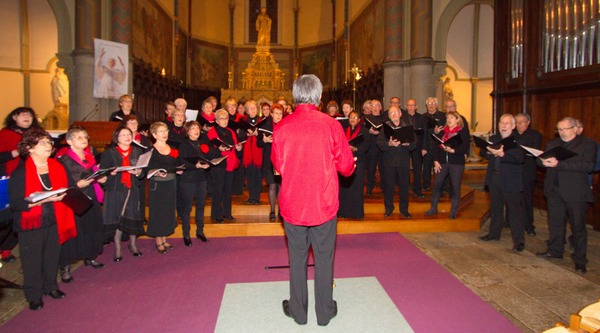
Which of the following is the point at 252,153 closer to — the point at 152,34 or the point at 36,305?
the point at 36,305

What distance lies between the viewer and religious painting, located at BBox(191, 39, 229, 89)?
18.8 meters

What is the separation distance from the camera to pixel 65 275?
3.98 m

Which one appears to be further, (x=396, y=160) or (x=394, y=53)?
(x=394, y=53)

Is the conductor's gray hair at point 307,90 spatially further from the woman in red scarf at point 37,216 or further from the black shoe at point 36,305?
the black shoe at point 36,305

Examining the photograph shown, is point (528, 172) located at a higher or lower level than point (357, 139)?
lower

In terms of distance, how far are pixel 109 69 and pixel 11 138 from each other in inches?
162

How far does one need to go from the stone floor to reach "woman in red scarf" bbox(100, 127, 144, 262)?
3.39 feet

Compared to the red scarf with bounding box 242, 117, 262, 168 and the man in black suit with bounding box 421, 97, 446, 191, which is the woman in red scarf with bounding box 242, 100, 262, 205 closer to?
the red scarf with bounding box 242, 117, 262, 168

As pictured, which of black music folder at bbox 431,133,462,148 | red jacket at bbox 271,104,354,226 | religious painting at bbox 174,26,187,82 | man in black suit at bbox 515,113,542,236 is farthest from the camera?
religious painting at bbox 174,26,187,82

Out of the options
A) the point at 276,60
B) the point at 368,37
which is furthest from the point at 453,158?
the point at 276,60

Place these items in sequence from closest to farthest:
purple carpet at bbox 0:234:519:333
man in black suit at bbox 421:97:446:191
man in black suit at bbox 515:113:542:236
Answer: purple carpet at bbox 0:234:519:333, man in black suit at bbox 515:113:542:236, man in black suit at bbox 421:97:446:191

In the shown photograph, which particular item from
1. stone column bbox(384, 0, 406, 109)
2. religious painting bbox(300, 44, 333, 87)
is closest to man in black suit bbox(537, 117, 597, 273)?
stone column bbox(384, 0, 406, 109)

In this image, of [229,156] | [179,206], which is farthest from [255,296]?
[229,156]

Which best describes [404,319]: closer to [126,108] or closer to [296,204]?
[296,204]
